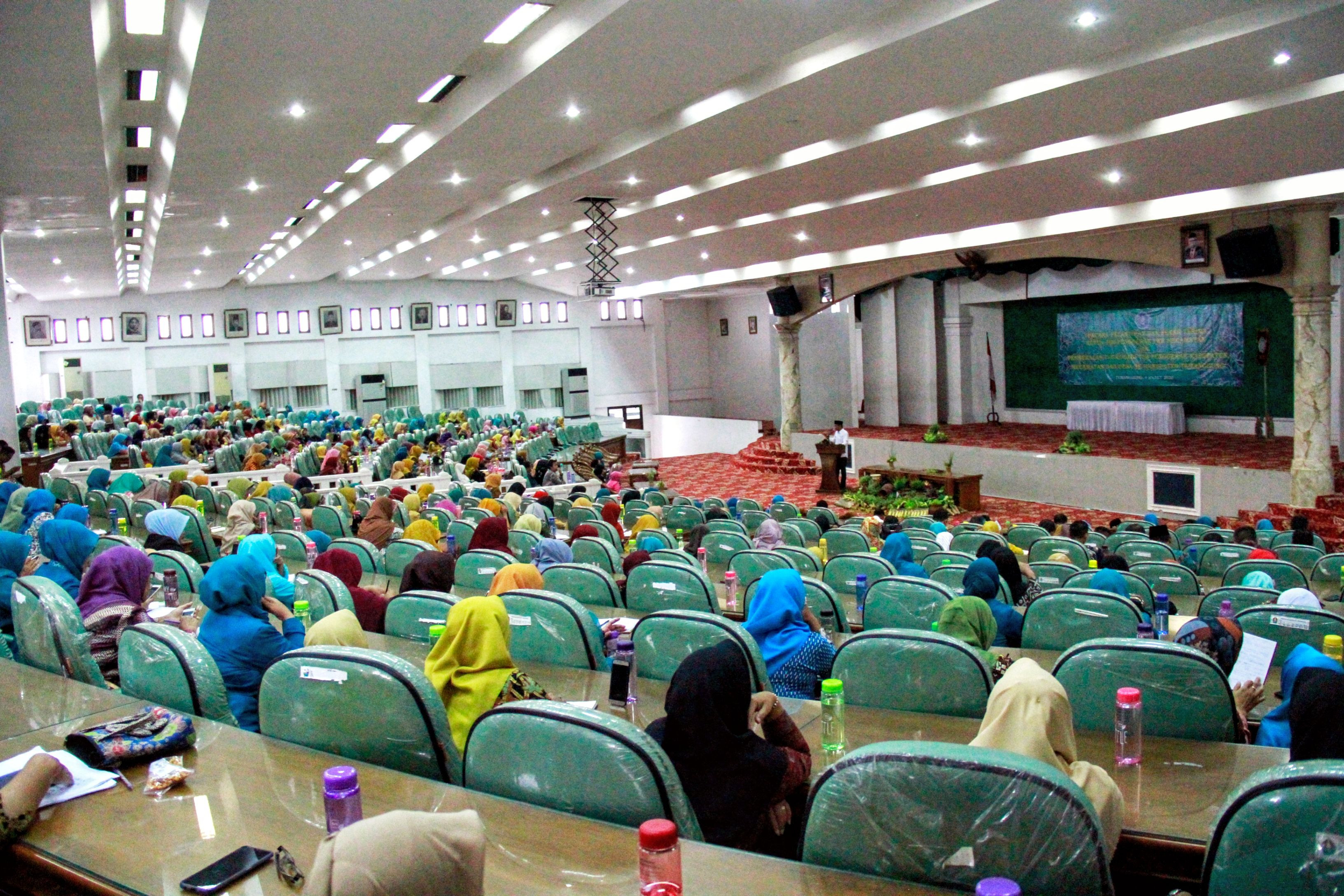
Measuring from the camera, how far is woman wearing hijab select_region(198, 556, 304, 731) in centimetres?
351

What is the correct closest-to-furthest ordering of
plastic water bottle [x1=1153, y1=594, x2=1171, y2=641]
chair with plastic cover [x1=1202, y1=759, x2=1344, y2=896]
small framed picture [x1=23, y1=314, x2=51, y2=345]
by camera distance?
chair with plastic cover [x1=1202, y1=759, x2=1344, y2=896] → plastic water bottle [x1=1153, y1=594, x2=1171, y2=641] → small framed picture [x1=23, y1=314, x2=51, y2=345]

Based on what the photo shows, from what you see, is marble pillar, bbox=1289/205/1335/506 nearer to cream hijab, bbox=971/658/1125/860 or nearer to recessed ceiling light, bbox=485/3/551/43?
recessed ceiling light, bbox=485/3/551/43

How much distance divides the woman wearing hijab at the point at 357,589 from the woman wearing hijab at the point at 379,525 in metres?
2.24

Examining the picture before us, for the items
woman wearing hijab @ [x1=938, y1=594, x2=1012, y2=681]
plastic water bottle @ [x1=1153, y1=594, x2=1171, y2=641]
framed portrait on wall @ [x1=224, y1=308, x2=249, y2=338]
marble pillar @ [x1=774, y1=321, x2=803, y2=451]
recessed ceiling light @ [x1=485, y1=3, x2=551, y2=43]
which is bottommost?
plastic water bottle @ [x1=1153, y1=594, x2=1171, y2=641]

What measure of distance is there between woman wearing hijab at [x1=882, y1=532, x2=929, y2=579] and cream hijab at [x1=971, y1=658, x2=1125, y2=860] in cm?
416

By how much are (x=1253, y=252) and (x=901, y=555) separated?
36.0ft

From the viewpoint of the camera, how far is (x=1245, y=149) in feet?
38.1

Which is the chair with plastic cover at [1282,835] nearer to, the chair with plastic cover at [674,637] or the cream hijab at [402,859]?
the cream hijab at [402,859]

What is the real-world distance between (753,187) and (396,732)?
12.8 metres

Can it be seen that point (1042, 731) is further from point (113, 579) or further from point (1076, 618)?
point (113, 579)

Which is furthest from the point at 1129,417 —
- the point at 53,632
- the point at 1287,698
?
the point at 53,632

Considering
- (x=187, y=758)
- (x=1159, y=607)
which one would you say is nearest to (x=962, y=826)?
(x=187, y=758)

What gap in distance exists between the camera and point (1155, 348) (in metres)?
21.8

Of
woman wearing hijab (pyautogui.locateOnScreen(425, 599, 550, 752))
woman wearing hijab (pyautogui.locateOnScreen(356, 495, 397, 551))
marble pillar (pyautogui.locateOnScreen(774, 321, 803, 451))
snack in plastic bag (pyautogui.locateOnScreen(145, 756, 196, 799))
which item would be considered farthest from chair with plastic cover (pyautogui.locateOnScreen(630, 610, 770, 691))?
marble pillar (pyautogui.locateOnScreen(774, 321, 803, 451))
